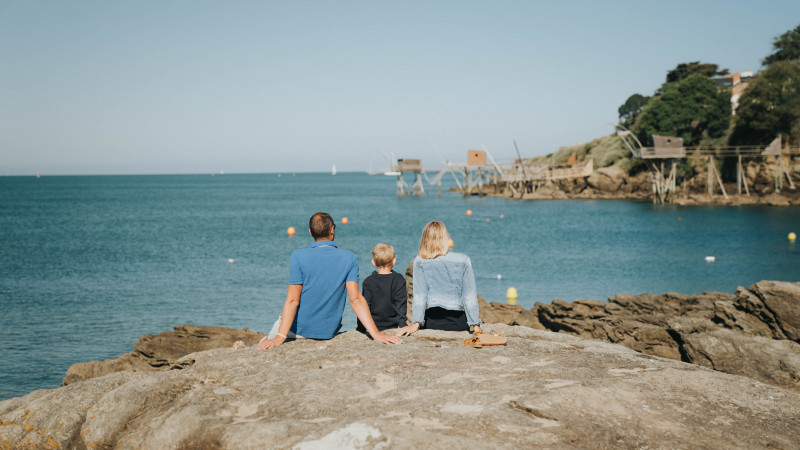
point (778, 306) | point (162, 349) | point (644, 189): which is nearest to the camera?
point (778, 306)

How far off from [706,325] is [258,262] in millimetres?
29059

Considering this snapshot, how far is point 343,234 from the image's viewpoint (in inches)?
2069

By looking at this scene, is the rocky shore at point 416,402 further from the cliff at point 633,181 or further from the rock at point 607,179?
the rock at point 607,179

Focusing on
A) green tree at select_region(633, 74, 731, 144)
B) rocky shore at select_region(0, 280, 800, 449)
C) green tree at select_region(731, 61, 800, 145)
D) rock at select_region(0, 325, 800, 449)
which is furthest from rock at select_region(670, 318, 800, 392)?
green tree at select_region(633, 74, 731, 144)

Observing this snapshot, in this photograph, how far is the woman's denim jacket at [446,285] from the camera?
22.0ft

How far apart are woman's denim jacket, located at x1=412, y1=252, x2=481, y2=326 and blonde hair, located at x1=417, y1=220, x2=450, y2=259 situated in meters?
0.07

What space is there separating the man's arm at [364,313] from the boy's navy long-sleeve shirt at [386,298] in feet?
1.70

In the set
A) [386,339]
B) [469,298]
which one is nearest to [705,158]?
[469,298]

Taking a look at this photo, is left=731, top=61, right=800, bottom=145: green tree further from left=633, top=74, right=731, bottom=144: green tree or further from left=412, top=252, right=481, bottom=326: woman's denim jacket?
left=412, top=252, right=481, bottom=326: woman's denim jacket

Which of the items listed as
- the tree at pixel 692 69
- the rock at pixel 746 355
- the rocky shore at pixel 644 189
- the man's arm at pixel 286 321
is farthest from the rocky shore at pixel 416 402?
the tree at pixel 692 69

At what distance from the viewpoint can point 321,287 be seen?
21.5 feet

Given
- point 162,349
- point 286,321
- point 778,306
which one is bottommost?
point 162,349

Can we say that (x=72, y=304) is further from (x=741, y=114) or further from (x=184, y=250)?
(x=741, y=114)

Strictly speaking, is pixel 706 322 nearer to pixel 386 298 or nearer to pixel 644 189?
pixel 386 298
